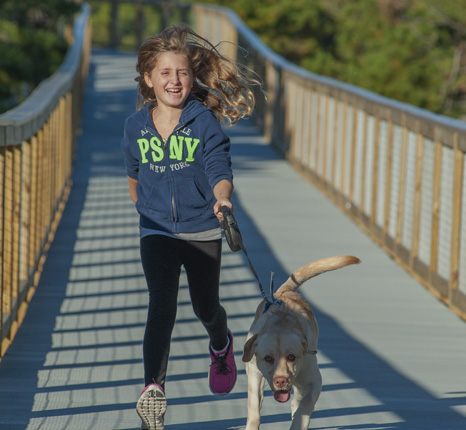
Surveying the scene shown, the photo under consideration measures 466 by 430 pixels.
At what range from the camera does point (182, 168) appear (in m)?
5.11

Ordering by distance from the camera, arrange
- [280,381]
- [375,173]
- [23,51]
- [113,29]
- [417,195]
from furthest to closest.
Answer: [113,29]
[23,51]
[375,173]
[417,195]
[280,381]

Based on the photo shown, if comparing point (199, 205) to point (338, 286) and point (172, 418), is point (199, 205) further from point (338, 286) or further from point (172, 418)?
point (338, 286)

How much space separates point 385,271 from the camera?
10148mm

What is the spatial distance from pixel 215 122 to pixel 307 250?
597 cm

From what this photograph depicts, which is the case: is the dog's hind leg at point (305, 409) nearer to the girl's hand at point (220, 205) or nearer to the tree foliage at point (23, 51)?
the girl's hand at point (220, 205)

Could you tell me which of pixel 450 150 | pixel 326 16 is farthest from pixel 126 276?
pixel 326 16

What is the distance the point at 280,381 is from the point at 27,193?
13.6 feet

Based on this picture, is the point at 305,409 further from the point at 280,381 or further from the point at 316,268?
the point at 316,268

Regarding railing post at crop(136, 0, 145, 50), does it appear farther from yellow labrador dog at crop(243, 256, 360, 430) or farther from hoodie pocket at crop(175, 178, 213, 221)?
yellow labrador dog at crop(243, 256, 360, 430)

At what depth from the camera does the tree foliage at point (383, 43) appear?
39656 mm

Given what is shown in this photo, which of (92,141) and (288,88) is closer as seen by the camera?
(288,88)

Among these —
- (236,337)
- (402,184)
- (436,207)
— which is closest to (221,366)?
(236,337)

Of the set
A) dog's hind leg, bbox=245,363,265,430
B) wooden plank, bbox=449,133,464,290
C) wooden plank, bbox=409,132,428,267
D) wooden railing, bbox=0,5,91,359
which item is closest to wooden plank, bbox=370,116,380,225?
wooden plank, bbox=409,132,428,267

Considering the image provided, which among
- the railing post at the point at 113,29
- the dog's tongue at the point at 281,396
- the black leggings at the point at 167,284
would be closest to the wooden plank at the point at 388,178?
the black leggings at the point at 167,284
